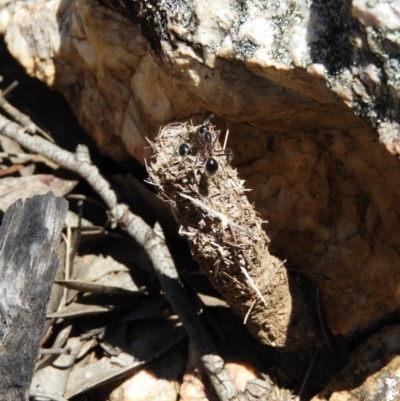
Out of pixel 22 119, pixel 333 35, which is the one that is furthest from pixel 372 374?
pixel 22 119

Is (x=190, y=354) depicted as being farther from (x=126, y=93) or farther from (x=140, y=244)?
(x=126, y=93)

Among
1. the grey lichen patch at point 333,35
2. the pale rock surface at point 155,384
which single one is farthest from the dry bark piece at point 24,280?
the grey lichen patch at point 333,35

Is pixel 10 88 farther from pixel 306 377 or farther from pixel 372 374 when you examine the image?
pixel 372 374

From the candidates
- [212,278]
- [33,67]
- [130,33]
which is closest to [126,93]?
[130,33]

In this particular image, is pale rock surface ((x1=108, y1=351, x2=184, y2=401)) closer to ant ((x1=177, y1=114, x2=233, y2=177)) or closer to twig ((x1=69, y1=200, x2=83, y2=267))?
twig ((x1=69, y1=200, x2=83, y2=267))

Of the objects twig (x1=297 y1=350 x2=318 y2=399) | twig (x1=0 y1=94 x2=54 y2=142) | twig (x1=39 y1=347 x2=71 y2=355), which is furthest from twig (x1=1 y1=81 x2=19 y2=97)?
twig (x1=297 y1=350 x2=318 y2=399)

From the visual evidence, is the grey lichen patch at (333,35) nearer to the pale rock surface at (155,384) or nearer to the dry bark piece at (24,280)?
the dry bark piece at (24,280)
